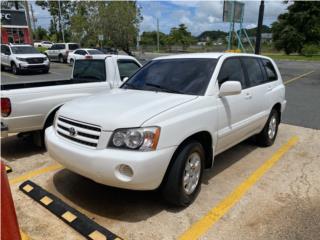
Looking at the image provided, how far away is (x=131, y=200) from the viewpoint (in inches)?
152

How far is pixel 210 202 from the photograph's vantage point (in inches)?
152

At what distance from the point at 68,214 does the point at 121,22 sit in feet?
106

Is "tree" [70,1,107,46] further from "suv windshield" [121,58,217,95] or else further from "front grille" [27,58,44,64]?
"suv windshield" [121,58,217,95]

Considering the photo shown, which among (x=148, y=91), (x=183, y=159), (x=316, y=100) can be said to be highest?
(x=148, y=91)

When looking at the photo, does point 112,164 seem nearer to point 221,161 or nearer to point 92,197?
point 92,197

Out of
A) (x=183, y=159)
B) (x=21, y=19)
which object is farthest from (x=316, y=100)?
(x=21, y=19)

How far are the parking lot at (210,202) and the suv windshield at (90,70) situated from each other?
165 centimetres

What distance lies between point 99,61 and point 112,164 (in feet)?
11.3

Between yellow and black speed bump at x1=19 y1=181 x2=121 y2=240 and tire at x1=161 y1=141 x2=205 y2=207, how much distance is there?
75 cm

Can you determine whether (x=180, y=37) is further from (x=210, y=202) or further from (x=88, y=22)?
(x=210, y=202)

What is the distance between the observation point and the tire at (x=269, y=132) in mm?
5707

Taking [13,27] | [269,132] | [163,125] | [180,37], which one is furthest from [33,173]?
[180,37]

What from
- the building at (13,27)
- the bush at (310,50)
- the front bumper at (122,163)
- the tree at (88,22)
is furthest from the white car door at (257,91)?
the bush at (310,50)

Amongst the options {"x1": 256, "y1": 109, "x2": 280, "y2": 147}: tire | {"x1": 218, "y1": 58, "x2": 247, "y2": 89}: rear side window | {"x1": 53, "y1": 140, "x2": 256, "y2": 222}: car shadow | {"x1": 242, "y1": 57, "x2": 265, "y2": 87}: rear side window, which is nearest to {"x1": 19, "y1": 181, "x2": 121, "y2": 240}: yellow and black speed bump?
{"x1": 53, "y1": 140, "x2": 256, "y2": 222}: car shadow
